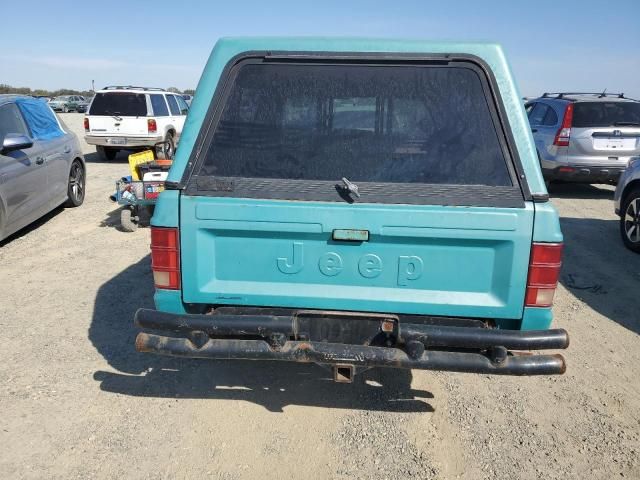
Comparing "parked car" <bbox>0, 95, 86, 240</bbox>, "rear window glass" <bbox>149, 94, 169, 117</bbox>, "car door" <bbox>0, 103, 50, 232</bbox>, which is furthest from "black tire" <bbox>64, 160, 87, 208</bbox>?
"rear window glass" <bbox>149, 94, 169, 117</bbox>

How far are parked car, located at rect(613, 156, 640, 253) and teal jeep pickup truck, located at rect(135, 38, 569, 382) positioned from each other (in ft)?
16.1

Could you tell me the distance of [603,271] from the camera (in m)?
6.04

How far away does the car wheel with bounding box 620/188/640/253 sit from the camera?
6.68m

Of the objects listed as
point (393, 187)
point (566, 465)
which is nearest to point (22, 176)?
point (393, 187)

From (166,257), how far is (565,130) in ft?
28.8

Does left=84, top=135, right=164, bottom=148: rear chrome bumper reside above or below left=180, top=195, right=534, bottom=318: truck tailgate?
below

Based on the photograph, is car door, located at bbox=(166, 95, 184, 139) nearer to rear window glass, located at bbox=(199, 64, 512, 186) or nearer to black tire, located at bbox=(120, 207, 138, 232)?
black tire, located at bbox=(120, 207, 138, 232)

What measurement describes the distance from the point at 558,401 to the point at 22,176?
624 centimetres

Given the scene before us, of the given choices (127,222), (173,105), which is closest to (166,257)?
(127,222)

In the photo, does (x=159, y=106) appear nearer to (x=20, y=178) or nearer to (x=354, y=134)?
(x=20, y=178)

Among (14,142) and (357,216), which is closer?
(357,216)

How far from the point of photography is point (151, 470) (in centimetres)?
281

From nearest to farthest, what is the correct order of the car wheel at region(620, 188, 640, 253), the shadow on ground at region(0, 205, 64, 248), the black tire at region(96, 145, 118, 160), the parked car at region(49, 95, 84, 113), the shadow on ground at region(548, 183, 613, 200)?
the car wheel at region(620, 188, 640, 253), the shadow on ground at region(0, 205, 64, 248), the shadow on ground at region(548, 183, 613, 200), the black tire at region(96, 145, 118, 160), the parked car at region(49, 95, 84, 113)

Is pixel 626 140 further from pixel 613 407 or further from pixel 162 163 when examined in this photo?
pixel 162 163
